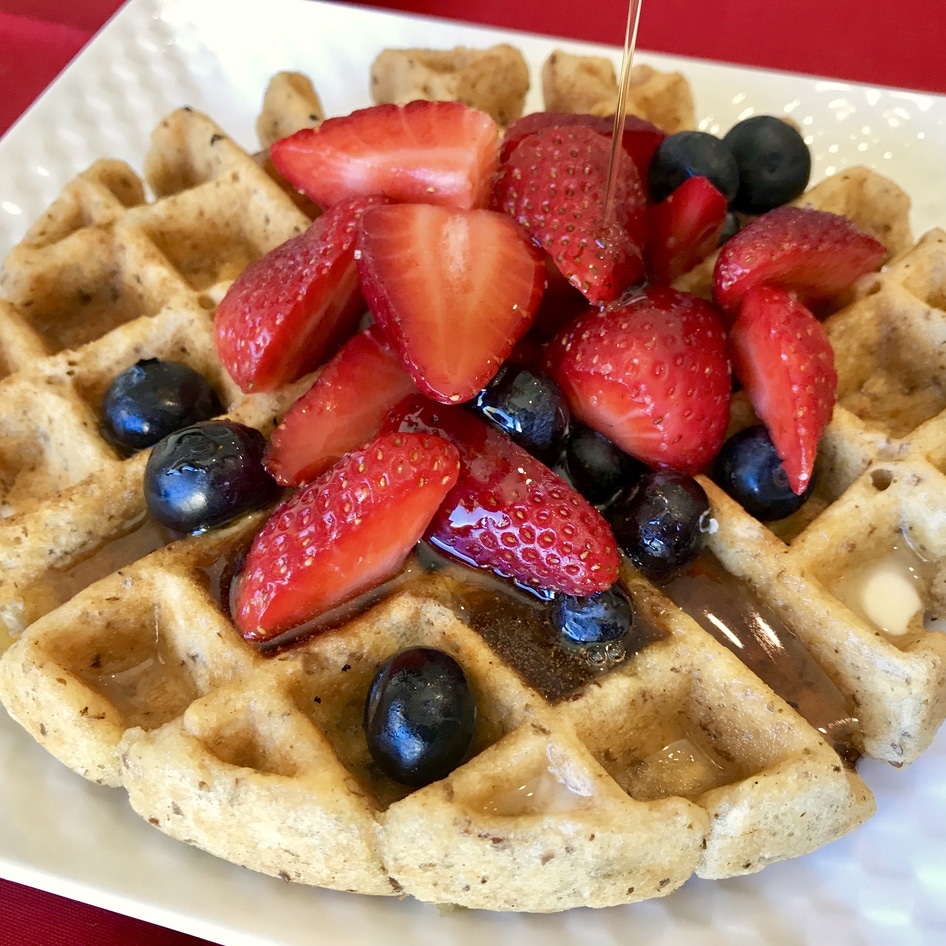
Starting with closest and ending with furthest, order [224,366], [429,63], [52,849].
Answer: [52,849] → [224,366] → [429,63]

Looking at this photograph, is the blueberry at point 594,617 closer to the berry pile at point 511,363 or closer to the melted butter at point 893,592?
the berry pile at point 511,363

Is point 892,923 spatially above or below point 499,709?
below

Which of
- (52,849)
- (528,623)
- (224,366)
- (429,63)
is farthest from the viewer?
(429,63)

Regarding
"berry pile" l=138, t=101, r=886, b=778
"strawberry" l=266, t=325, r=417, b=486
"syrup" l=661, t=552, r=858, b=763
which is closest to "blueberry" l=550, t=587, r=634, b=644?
"berry pile" l=138, t=101, r=886, b=778

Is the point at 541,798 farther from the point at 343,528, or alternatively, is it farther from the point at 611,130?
the point at 611,130

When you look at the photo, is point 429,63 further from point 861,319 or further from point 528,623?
point 528,623

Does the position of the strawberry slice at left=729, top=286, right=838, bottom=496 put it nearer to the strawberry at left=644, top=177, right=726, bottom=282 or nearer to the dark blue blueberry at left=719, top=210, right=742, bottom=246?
the strawberry at left=644, top=177, right=726, bottom=282

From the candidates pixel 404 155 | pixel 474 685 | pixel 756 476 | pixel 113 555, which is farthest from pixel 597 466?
pixel 113 555

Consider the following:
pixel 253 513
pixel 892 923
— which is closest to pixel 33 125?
pixel 253 513

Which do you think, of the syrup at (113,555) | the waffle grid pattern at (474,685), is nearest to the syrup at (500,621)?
the waffle grid pattern at (474,685)
